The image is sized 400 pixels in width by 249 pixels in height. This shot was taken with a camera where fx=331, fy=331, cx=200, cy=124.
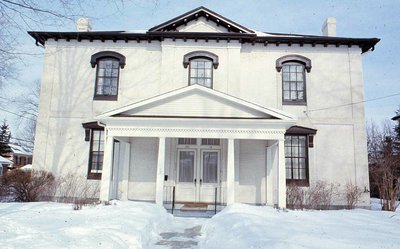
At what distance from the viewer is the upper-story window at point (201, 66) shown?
1466 centimetres

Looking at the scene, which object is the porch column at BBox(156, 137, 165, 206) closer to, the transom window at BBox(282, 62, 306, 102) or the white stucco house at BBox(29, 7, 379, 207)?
the white stucco house at BBox(29, 7, 379, 207)

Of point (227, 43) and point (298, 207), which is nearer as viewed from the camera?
point (298, 207)

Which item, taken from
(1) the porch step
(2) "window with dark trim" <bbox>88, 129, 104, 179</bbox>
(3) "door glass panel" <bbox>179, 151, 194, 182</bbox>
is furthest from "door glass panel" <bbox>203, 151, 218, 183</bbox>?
(2) "window with dark trim" <bbox>88, 129, 104, 179</bbox>

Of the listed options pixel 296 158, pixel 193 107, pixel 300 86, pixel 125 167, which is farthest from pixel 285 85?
pixel 125 167

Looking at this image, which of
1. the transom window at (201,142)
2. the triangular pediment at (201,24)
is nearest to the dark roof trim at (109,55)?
the triangular pediment at (201,24)

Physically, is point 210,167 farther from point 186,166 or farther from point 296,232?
point 296,232

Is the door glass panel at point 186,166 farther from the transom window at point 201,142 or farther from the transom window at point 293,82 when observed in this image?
the transom window at point 293,82

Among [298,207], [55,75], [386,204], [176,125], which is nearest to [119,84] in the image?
[55,75]

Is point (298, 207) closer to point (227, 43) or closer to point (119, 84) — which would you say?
point (227, 43)

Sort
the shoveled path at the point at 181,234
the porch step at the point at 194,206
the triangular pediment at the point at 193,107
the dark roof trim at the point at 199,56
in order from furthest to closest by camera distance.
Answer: the dark roof trim at the point at 199,56, the porch step at the point at 194,206, the triangular pediment at the point at 193,107, the shoveled path at the point at 181,234

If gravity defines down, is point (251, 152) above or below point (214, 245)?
above

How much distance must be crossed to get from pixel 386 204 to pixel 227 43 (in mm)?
9420

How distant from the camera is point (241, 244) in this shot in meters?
6.04

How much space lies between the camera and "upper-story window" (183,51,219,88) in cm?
1466
